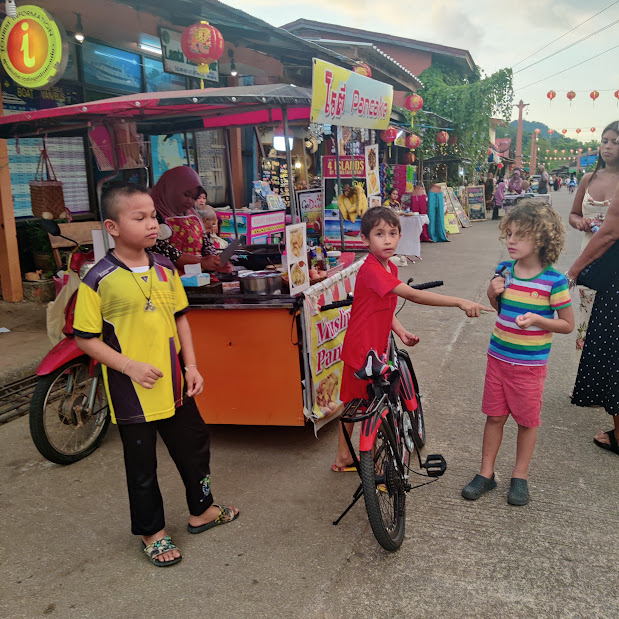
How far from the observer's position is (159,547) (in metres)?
2.73

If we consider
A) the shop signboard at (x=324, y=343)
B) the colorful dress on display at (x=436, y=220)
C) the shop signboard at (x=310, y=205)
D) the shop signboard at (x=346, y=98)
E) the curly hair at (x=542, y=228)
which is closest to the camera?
the curly hair at (x=542, y=228)

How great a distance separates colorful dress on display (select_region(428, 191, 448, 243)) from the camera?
49.9 ft

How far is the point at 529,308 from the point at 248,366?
1.79 meters

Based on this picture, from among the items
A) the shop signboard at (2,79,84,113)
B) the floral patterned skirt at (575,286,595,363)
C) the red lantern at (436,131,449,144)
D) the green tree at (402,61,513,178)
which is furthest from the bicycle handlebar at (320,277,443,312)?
the red lantern at (436,131,449,144)

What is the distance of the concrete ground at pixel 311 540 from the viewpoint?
2432 mm

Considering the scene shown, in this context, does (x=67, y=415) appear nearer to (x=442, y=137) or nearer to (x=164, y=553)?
(x=164, y=553)

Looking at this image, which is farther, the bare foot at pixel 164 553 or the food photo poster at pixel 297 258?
the food photo poster at pixel 297 258

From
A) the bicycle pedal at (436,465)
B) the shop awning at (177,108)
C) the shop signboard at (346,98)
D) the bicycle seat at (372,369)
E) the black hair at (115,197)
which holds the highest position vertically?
the shop signboard at (346,98)

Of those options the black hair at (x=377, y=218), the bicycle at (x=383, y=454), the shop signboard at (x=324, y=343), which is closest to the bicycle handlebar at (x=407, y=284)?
the bicycle at (x=383, y=454)

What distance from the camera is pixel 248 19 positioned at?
340 inches

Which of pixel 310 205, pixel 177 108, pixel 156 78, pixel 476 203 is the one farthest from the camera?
pixel 476 203

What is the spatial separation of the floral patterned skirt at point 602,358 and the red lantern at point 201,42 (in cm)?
601

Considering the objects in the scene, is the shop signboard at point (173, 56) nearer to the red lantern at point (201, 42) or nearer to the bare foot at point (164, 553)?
the red lantern at point (201, 42)

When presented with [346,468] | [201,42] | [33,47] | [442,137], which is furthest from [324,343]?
[442,137]
